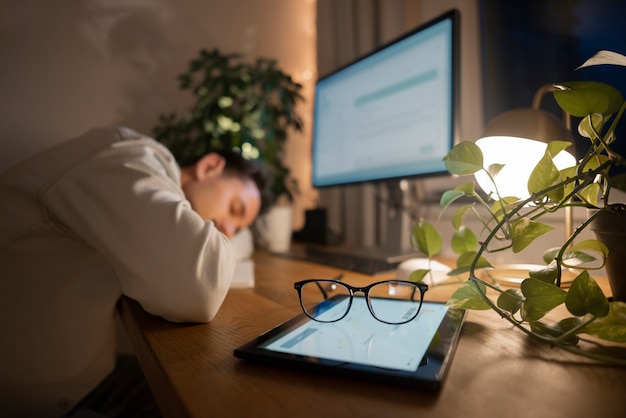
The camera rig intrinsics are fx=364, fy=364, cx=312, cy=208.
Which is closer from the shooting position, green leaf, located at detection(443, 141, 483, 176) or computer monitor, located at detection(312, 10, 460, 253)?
green leaf, located at detection(443, 141, 483, 176)

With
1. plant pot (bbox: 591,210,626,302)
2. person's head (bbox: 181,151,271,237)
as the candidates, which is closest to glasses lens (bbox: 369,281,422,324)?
plant pot (bbox: 591,210,626,302)

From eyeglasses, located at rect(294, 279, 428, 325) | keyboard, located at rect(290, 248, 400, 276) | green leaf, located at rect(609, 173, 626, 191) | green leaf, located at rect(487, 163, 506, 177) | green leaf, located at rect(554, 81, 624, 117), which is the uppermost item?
green leaf, located at rect(554, 81, 624, 117)

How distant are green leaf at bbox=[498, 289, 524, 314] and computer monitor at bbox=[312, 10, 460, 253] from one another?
47 cm

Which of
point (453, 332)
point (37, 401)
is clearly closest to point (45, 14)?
point (37, 401)

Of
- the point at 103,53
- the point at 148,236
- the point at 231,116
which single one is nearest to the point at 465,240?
the point at 148,236

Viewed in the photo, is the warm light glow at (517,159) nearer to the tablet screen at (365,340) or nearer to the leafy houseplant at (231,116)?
the tablet screen at (365,340)

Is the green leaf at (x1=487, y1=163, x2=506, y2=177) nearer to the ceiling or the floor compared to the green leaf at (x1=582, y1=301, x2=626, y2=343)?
nearer to the ceiling

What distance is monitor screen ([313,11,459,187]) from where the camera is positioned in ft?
2.64

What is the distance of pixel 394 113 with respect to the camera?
921 mm

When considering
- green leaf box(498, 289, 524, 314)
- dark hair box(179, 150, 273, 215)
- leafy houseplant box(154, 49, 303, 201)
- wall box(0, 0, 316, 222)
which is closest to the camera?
green leaf box(498, 289, 524, 314)

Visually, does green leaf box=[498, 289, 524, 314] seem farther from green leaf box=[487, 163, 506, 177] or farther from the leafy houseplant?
the leafy houseplant

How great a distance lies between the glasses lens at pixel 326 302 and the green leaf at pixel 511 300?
16 cm

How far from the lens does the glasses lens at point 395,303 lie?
0.43 metres

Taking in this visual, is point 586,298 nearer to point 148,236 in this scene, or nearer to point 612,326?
point 612,326
